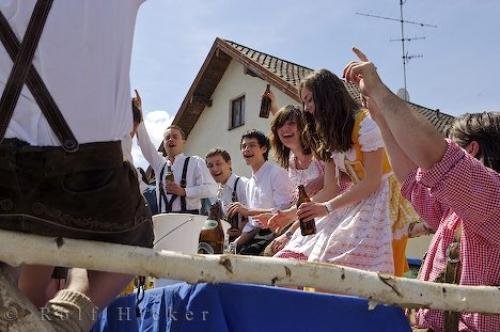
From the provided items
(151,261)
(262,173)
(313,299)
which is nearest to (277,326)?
(313,299)

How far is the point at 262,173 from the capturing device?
16.0 feet

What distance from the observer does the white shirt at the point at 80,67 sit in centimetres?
154

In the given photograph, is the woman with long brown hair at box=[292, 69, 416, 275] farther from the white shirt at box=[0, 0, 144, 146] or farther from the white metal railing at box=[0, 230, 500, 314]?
the white shirt at box=[0, 0, 144, 146]

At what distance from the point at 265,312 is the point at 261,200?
2961 mm

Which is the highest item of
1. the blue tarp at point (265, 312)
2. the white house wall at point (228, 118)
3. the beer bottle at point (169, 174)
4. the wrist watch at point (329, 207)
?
the white house wall at point (228, 118)

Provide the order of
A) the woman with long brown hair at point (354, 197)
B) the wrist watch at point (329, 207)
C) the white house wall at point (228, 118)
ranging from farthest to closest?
1. the white house wall at point (228, 118)
2. the wrist watch at point (329, 207)
3. the woman with long brown hair at point (354, 197)

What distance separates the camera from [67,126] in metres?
1.56

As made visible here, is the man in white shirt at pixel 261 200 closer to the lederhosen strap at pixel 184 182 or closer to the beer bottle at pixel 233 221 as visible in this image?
the beer bottle at pixel 233 221

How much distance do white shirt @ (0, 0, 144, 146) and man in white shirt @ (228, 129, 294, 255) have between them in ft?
8.83

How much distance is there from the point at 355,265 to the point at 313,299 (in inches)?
45.7

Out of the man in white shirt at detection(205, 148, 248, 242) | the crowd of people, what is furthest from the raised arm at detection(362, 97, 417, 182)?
A: the man in white shirt at detection(205, 148, 248, 242)

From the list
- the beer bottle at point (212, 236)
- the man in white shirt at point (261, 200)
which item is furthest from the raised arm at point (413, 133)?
the man in white shirt at point (261, 200)

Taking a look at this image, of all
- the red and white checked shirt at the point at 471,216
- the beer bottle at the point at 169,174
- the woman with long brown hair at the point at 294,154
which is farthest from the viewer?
the beer bottle at the point at 169,174

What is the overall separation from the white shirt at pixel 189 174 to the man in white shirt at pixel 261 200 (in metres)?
0.69
